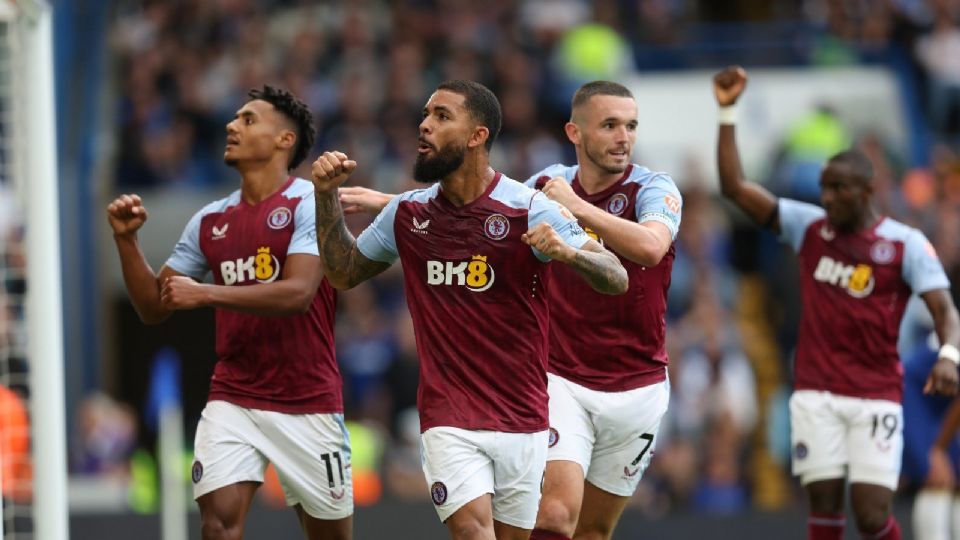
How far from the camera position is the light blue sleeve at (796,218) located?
10969 millimetres

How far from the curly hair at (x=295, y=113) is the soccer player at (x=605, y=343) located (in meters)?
0.44

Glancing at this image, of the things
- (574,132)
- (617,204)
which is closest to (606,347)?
(617,204)

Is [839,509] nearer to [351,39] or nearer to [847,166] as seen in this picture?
[847,166]

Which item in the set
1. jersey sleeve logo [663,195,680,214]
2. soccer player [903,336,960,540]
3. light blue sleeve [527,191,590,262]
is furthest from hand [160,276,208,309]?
soccer player [903,336,960,540]

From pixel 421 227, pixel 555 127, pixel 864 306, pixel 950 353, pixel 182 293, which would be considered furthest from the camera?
pixel 555 127

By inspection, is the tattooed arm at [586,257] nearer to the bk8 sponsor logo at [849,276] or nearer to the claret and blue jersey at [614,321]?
the claret and blue jersey at [614,321]

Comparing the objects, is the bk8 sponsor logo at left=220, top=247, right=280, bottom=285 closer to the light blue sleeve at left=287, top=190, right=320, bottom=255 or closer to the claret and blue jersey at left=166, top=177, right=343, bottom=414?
the claret and blue jersey at left=166, top=177, right=343, bottom=414

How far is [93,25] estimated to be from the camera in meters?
21.5

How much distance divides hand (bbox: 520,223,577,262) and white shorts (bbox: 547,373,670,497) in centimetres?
168

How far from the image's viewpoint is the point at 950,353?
10148 millimetres

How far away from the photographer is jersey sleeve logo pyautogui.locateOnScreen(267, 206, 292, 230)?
362 inches

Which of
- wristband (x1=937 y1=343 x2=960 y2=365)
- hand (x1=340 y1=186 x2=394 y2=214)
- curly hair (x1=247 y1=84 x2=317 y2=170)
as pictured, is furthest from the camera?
wristband (x1=937 y1=343 x2=960 y2=365)

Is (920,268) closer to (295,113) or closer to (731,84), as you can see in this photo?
(731,84)

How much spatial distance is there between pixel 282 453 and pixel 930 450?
582 centimetres
